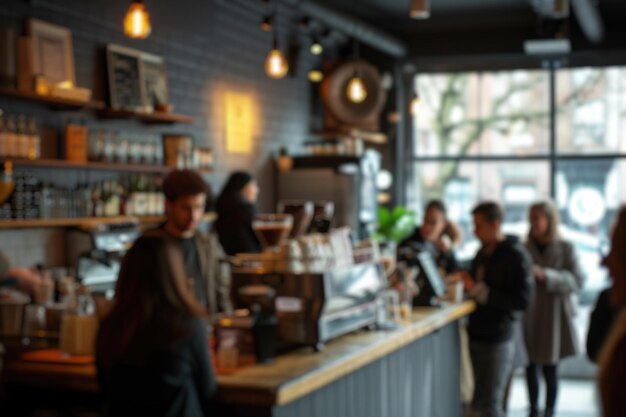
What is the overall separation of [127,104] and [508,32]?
5.27 metres

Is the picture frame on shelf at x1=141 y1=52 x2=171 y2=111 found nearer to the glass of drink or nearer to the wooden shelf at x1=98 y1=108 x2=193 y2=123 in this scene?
the wooden shelf at x1=98 y1=108 x2=193 y2=123

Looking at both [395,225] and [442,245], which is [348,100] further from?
[442,245]

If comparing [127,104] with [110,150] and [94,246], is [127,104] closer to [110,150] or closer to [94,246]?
[110,150]

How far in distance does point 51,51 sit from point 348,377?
3.25 metres

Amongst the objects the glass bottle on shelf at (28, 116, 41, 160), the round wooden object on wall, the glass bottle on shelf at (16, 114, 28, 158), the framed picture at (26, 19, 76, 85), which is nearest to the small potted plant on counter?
the round wooden object on wall

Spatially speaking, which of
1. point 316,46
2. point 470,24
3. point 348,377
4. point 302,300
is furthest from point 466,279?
point 470,24

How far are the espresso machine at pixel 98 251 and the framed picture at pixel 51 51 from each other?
1.00 metres

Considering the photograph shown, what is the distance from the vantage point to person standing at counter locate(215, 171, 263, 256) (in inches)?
283

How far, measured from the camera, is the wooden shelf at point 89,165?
241 inches

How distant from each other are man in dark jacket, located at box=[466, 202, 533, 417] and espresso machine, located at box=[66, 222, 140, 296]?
2.33 m

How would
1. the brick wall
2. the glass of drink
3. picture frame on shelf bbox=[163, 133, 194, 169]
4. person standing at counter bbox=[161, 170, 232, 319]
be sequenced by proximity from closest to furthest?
1. person standing at counter bbox=[161, 170, 232, 319]
2. the glass of drink
3. the brick wall
4. picture frame on shelf bbox=[163, 133, 194, 169]

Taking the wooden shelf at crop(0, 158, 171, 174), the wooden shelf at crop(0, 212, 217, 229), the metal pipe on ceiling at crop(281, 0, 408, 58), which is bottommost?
the wooden shelf at crop(0, 212, 217, 229)

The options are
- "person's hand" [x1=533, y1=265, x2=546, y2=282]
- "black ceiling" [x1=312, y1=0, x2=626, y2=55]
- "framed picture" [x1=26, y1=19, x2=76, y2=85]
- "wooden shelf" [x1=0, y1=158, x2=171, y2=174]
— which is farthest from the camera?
"black ceiling" [x1=312, y1=0, x2=626, y2=55]

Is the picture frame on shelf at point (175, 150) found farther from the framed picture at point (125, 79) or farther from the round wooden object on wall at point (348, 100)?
the round wooden object on wall at point (348, 100)
